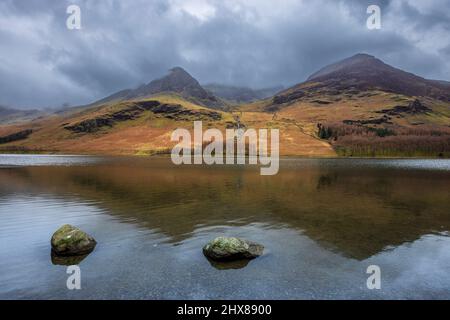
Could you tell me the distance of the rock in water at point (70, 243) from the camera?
2000 cm

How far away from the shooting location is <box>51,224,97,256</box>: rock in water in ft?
65.6

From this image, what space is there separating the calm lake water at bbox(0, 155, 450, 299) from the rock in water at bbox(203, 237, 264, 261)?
736mm

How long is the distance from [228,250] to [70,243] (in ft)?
33.7

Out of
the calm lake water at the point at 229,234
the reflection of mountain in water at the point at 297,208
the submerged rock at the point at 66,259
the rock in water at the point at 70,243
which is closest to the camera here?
the calm lake water at the point at 229,234

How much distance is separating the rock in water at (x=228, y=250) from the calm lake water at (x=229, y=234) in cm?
74

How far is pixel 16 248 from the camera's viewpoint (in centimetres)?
2120

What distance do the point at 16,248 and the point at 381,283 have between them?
22.9m
